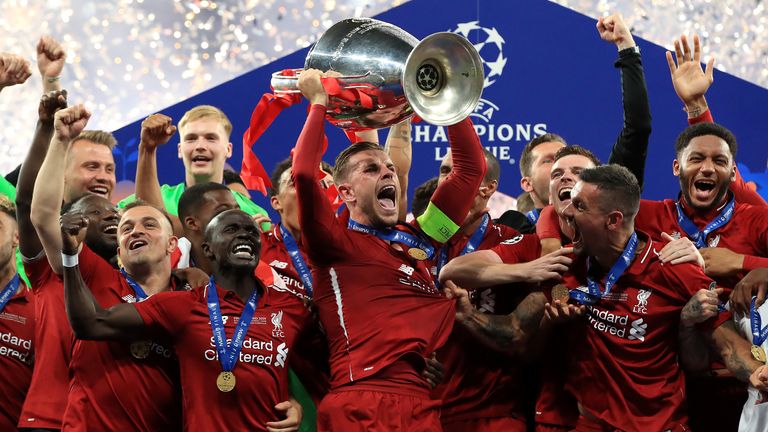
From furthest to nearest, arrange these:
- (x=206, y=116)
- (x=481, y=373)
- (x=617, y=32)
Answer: (x=206, y=116) < (x=617, y=32) < (x=481, y=373)

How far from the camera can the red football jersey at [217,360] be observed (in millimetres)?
3807

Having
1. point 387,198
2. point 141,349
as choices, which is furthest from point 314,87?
point 141,349

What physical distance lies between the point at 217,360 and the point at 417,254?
0.81m

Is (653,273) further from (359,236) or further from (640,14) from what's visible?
(640,14)

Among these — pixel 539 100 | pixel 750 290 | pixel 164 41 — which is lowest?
pixel 750 290

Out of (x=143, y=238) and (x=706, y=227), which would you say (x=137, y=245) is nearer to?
(x=143, y=238)

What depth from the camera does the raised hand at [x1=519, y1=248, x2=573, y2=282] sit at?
3875mm

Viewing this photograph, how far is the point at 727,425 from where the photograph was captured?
4.17 m

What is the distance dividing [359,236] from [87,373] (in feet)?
3.68

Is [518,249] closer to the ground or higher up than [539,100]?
closer to the ground

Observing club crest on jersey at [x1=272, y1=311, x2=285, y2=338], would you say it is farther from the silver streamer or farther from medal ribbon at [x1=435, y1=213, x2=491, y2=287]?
the silver streamer

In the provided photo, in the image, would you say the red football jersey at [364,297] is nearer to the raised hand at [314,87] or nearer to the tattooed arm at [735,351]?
the raised hand at [314,87]

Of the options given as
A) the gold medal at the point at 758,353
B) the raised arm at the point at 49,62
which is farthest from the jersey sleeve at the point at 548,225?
the raised arm at the point at 49,62

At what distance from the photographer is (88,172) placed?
503 centimetres
